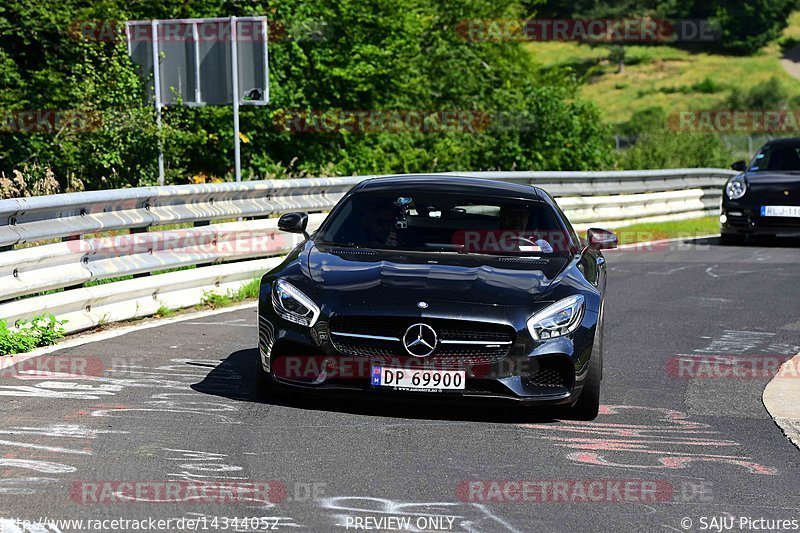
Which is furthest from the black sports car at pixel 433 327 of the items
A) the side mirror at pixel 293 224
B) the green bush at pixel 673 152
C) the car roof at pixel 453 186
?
the green bush at pixel 673 152

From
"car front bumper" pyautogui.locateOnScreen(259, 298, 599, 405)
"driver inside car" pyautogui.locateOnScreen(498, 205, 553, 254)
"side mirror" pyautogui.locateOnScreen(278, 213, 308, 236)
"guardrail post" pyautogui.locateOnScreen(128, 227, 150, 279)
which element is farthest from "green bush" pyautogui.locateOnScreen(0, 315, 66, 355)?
"driver inside car" pyautogui.locateOnScreen(498, 205, 553, 254)

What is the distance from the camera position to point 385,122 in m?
27.5

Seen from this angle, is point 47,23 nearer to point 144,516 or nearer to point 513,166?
point 513,166

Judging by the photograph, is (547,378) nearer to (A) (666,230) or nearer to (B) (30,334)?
(B) (30,334)

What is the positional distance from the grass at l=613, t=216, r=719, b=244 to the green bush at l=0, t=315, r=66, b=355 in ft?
37.0

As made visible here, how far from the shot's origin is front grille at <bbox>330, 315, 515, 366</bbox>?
A: 6.62 metres

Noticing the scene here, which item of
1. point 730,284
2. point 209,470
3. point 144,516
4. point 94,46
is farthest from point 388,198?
point 94,46

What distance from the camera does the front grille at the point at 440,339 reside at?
6.62 metres

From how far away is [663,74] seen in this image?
107750 mm

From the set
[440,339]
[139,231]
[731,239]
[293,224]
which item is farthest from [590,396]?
[731,239]

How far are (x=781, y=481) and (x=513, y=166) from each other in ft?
64.6

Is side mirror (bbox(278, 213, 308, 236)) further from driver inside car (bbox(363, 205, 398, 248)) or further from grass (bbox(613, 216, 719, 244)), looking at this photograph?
grass (bbox(613, 216, 719, 244))

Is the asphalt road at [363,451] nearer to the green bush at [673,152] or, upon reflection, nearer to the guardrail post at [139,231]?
the guardrail post at [139,231]

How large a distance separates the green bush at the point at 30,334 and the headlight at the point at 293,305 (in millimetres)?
2286
